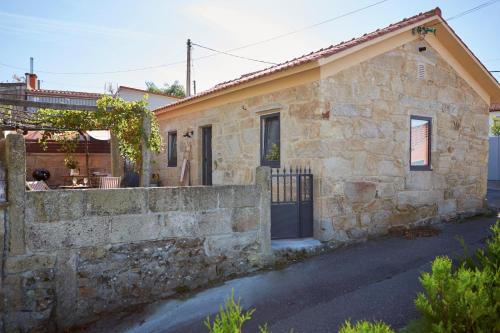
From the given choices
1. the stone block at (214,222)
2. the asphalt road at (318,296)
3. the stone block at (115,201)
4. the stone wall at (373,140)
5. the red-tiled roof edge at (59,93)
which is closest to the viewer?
the asphalt road at (318,296)

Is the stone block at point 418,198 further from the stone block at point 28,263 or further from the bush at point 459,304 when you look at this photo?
the stone block at point 28,263

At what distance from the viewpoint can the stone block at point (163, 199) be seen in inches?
194

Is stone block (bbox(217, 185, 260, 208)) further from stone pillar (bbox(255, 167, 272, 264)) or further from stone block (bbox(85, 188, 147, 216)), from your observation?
stone block (bbox(85, 188, 147, 216))

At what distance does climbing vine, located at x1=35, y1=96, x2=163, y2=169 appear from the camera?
28.9ft

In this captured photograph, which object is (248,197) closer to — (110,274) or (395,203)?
(110,274)

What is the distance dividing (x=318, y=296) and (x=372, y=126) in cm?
373

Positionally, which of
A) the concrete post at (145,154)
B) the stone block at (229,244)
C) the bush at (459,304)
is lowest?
the stone block at (229,244)

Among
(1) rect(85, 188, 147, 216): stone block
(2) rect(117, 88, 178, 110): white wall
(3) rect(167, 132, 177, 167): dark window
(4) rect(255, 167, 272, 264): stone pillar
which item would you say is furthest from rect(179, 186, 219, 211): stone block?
(2) rect(117, 88, 178, 110): white wall

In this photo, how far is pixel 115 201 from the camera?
15.5 feet

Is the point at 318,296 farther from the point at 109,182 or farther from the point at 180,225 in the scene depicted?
the point at 109,182

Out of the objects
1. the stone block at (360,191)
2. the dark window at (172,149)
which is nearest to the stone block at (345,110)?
the stone block at (360,191)

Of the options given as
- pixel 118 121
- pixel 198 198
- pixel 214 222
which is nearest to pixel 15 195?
pixel 198 198

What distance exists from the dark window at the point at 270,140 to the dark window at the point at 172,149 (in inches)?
196

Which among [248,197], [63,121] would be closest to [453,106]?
[248,197]
